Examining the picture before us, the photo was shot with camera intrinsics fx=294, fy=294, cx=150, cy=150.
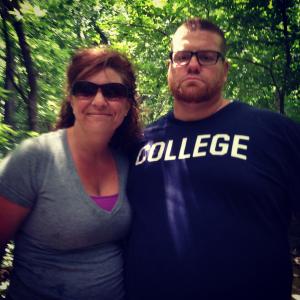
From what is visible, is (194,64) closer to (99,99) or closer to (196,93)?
(196,93)

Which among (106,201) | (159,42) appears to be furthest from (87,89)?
(159,42)

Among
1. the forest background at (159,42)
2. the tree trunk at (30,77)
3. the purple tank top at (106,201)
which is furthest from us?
the forest background at (159,42)

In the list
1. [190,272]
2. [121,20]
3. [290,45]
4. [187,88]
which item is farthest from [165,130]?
[121,20]

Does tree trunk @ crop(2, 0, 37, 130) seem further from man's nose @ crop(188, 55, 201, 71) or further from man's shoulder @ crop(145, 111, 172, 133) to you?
man's nose @ crop(188, 55, 201, 71)

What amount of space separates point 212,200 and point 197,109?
71cm

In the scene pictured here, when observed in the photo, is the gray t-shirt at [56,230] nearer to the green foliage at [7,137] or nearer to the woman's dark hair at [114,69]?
the woman's dark hair at [114,69]

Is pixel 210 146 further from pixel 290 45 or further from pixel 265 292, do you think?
pixel 290 45

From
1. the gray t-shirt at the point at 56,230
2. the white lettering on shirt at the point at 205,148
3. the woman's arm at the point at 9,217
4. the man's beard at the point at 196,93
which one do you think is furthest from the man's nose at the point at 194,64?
the woman's arm at the point at 9,217

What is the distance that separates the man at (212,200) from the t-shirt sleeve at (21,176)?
26.9 inches

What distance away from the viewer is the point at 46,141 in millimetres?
1885

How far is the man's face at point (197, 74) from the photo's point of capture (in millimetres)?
2172

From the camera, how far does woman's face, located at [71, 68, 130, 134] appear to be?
199 cm

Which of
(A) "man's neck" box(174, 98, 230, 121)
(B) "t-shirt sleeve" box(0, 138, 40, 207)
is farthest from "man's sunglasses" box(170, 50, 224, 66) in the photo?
(B) "t-shirt sleeve" box(0, 138, 40, 207)

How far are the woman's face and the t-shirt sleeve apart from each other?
418 millimetres
